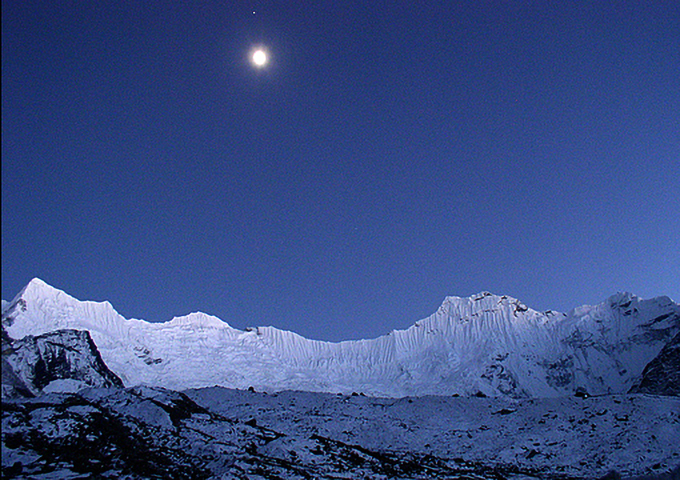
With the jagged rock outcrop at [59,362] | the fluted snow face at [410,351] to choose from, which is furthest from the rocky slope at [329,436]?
the fluted snow face at [410,351]

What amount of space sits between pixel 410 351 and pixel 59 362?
451 feet

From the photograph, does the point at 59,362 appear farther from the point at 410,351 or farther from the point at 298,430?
the point at 410,351

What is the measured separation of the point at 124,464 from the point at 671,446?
35.8m

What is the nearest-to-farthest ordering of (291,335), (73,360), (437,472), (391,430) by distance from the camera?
(437,472)
(391,430)
(73,360)
(291,335)

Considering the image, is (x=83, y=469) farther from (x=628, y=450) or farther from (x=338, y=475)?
(x=628, y=450)

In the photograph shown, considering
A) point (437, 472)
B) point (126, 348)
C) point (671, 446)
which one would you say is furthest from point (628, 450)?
point (126, 348)

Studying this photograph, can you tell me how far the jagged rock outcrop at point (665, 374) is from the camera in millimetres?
87938

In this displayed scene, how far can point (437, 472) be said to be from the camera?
27.0 m

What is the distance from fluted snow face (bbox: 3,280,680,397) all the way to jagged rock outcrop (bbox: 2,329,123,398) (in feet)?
120

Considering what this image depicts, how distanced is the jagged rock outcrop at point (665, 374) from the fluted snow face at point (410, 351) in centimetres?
4866

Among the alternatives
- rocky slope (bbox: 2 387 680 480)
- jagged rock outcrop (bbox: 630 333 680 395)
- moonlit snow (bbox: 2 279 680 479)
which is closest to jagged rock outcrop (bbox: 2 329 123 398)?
moonlit snow (bbox: 2 279 680 479)

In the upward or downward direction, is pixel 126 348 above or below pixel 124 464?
above

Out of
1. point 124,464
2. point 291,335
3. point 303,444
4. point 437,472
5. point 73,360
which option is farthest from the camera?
point 291,335

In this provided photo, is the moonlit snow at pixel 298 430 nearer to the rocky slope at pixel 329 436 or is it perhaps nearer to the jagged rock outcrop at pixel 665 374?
the rocky slope at pixel 329 436
